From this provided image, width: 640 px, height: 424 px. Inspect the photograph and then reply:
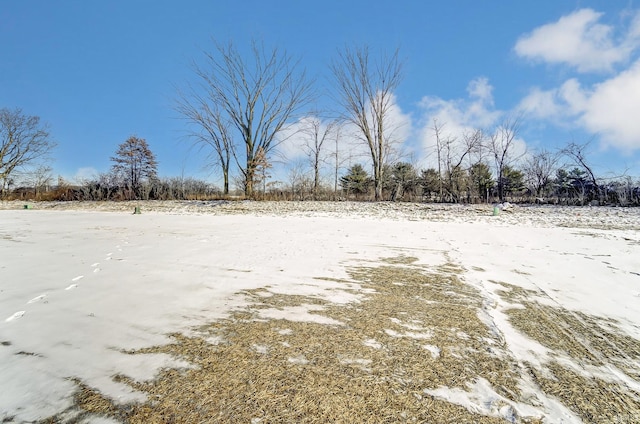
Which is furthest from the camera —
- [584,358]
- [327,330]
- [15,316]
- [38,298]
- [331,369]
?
[38,298]

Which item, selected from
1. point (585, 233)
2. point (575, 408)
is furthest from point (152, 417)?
point (585, 233)

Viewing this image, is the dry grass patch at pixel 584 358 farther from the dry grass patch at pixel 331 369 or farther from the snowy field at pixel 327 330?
the dry grass patch at pixel 331 369

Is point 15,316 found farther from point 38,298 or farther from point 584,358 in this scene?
point 584,358

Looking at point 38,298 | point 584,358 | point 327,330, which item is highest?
point 38,298

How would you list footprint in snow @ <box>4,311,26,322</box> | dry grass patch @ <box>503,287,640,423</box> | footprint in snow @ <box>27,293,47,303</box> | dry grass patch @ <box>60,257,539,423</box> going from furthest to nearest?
1. footprint in snow @ <box>27,293,47,303</box>
2. footprint in snow @ <box>4,311,26,322</box>
3. dry grass patch @ <box>503,287,640,423</box>
4. dry grass patch @ <box>60,257,539,423</box>

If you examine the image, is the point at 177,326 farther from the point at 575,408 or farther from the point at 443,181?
the point at 443,181

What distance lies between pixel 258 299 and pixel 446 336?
1.94m

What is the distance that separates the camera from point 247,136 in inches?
805

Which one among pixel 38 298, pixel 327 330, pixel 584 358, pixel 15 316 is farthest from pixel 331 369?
pixel 38 298

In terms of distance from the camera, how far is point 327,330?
2.50 m

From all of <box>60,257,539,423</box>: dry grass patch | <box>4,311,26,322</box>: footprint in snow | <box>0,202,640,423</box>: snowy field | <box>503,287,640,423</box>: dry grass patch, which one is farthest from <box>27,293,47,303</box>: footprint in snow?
<box>503,287,640,423</box>: dry grass patch

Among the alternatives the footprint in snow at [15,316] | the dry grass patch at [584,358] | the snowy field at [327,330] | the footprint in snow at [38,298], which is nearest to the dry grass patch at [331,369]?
the snowy field at [327,330]

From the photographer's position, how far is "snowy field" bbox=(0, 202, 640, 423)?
1.62 metres

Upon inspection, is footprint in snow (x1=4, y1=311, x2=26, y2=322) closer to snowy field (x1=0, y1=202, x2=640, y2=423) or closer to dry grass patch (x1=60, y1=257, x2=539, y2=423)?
snowy field (x1=0, y1=202, x2=640, y2=423)
